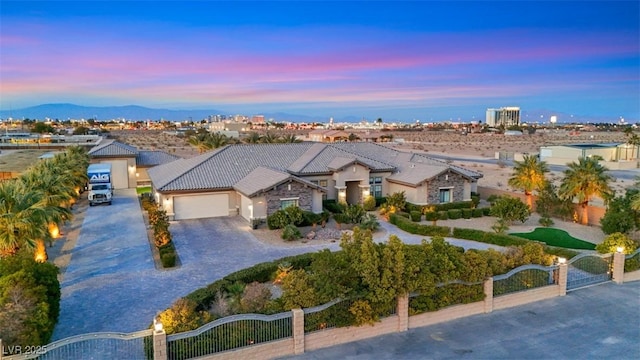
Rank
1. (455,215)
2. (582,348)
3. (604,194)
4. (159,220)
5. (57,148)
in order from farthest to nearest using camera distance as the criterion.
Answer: (57,148)
(455,215)
(604,194)
(159,220)
(582,348)

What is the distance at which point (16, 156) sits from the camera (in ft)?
162

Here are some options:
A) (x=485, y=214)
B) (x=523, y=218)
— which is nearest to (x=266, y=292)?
(x=523, y=218)

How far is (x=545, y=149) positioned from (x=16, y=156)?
72300mm

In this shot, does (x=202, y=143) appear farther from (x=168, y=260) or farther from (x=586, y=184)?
(x=586, y=184)

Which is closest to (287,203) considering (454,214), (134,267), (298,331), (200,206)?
(200,206)

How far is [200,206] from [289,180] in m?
7.04

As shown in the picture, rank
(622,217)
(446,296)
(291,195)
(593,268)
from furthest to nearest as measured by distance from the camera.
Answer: (291,195), (622,217), (593,268), (446,296)

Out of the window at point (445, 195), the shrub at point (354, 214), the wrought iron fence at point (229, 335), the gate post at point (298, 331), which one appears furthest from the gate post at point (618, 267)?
the window at point (445, 195)

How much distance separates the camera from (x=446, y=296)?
16.0 metres

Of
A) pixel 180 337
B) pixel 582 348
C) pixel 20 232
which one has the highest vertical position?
pixel 20 232

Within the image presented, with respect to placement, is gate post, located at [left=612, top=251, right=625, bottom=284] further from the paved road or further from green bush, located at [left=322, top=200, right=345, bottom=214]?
green bush, located at [left=322, top=200, right=345, bottom=214]

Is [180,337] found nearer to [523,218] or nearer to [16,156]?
[523,218]

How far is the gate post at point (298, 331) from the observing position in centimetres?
1359

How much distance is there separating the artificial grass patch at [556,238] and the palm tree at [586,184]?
126 inches
